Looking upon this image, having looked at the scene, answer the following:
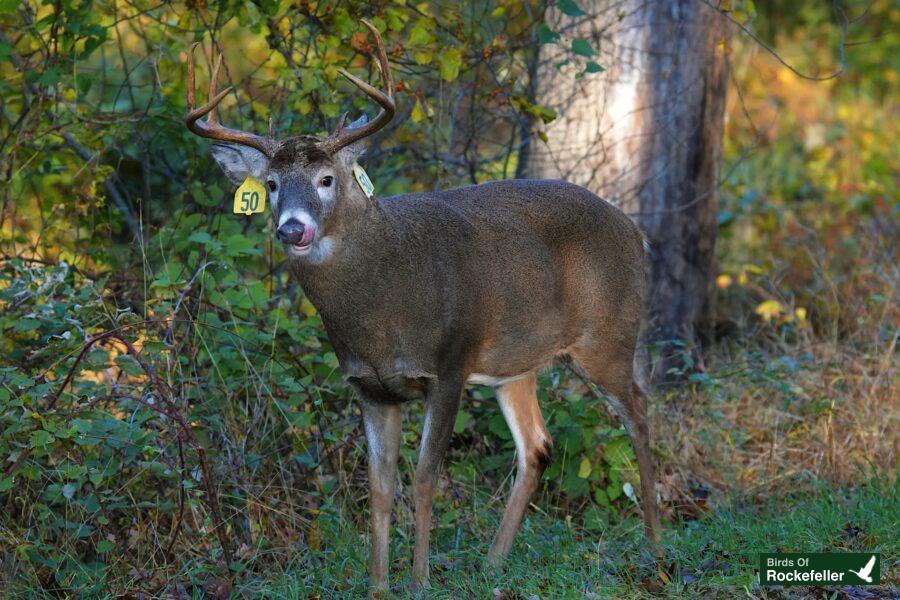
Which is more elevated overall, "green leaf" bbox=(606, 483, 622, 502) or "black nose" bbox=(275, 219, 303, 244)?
"black nose" bbox=(275, 219, 303, 244)

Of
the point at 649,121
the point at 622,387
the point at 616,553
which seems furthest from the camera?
the point at 649,121

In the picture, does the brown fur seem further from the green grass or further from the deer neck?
the green grass

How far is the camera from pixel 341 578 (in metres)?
4.63

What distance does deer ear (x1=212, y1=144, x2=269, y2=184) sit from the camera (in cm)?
449

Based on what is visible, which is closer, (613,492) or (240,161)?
(240,161)

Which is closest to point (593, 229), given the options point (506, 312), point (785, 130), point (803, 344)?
point (506, 312)

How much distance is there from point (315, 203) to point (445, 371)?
788 millimetres

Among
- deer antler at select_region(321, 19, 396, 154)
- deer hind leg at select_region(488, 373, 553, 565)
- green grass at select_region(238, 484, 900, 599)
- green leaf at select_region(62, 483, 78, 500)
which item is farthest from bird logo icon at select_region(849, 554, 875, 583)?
green leaf at select_region(62, 483, 78, 500)

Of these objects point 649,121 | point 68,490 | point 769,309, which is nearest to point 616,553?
point 68,490

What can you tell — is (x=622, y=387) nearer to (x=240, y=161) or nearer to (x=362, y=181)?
(x=362, y=181)

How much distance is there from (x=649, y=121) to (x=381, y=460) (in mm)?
2913

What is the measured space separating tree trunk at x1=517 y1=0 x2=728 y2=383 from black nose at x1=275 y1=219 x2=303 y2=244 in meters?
2.70

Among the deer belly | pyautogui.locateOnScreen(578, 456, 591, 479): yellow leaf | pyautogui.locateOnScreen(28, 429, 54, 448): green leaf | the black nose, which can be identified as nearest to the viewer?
the black nose

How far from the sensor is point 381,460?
466 cm
